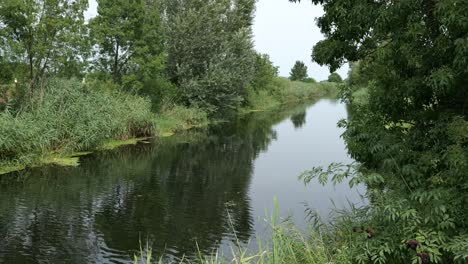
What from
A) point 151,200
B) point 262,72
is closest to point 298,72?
point 262,72

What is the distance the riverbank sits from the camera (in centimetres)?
1697

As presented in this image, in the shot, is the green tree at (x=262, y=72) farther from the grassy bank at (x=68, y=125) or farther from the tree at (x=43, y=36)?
the tree at (x=43, y=36)

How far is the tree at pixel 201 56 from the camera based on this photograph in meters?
35.2

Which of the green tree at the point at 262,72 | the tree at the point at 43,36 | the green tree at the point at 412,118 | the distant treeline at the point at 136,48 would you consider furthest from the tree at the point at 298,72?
the green tree at the point at 412,118

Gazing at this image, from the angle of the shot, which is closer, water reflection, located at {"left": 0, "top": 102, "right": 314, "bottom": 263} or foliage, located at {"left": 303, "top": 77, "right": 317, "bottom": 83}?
water reflection, located at {"left": 0, "top": 102, "right": 314, "bottom": 263}

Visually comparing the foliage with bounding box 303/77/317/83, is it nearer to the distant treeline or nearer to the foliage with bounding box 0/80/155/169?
the distant treeline

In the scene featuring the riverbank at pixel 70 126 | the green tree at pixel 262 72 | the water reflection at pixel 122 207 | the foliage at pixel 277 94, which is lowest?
the water reflection at pixel 122 207

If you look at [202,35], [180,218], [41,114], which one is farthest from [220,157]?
[202,35]

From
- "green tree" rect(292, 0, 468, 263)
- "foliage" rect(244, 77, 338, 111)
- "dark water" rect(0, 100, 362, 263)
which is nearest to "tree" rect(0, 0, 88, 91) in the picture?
"dark water" rect(0, 100, 362, 263)

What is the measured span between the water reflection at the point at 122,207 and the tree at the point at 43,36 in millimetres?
5346

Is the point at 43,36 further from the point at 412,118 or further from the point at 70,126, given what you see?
the point at 412,118

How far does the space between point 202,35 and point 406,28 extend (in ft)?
98.6

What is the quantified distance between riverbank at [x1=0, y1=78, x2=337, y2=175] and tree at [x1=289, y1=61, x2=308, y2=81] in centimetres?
9613

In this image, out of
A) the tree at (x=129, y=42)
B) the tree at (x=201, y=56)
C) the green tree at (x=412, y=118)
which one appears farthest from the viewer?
the tree at (x=201, y=56)
